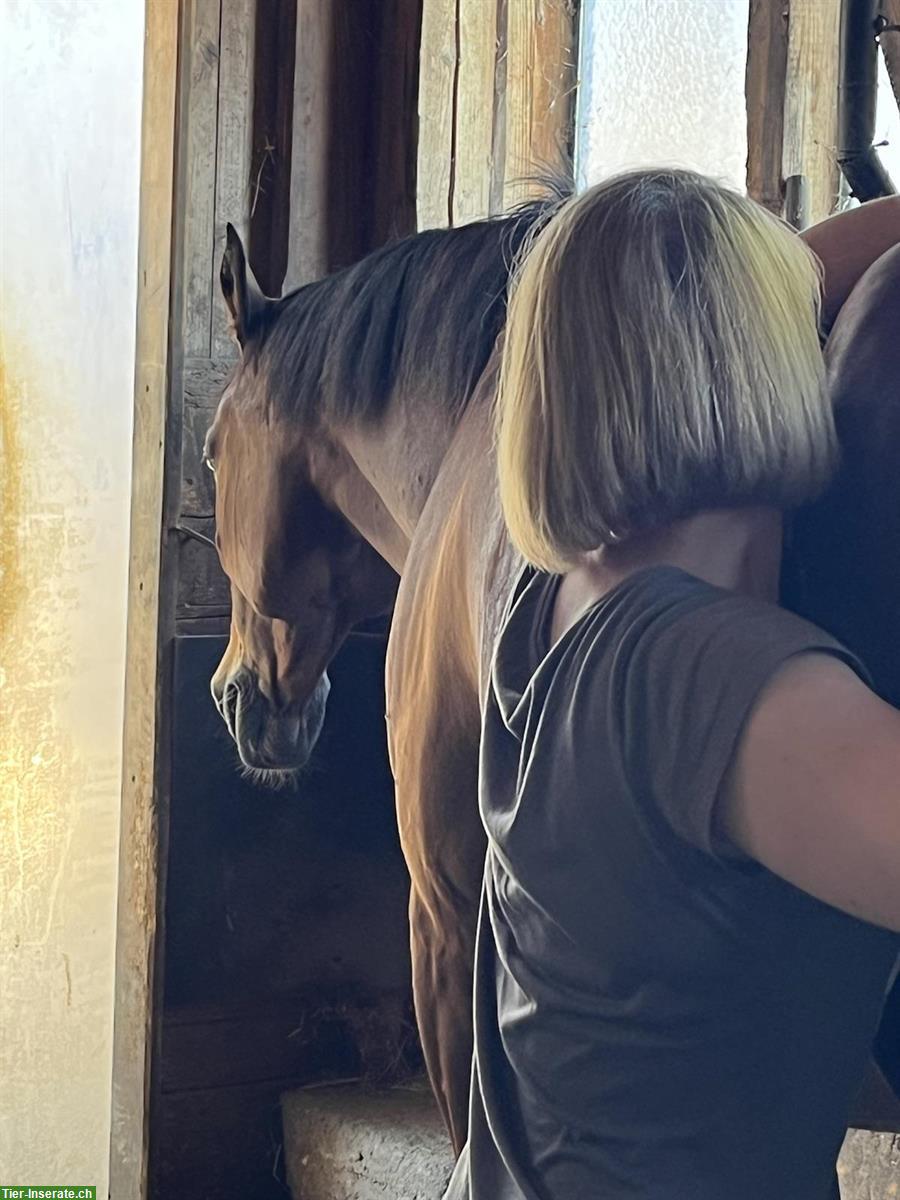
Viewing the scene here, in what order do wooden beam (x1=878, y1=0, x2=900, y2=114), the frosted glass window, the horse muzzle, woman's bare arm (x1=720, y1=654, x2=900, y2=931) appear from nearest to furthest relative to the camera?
woman's bare arm (x1=720, y1=654, x2=900, y2=931) < wooden beam (x1=878, y1=0, x2=900, y2=114) < the frosted glass window < the horse muzzle

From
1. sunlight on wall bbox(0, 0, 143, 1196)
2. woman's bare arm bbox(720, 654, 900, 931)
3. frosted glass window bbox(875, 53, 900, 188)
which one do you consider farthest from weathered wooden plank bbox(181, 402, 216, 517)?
woman's bare arm bbox(720, 654, 900, 931)

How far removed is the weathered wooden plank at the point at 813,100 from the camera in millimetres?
1317

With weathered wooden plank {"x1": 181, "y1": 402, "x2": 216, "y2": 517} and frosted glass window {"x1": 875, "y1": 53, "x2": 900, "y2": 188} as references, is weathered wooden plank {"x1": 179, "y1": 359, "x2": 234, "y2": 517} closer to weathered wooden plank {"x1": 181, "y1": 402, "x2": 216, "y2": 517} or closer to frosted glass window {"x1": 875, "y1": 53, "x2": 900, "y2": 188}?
weathered wooden plank {"x1": 181, "y1": 402, "x2": 216, "y2": 517}

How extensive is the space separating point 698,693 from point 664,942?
0.37ft

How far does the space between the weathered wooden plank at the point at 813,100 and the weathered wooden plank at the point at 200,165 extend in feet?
2.17

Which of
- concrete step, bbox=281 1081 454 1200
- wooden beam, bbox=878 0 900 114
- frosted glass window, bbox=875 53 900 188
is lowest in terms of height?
concrete step, bbox=281 1081 454 1200

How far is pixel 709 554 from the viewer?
60 centimetres

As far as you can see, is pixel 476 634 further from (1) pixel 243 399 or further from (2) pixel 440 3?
(2) pixel 440 3

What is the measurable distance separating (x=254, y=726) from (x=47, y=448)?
499 millimetres

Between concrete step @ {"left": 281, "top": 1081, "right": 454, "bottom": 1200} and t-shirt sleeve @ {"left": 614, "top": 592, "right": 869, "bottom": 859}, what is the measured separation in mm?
1051

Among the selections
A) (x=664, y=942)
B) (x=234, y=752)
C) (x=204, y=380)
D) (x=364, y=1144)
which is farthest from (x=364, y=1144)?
(x=664, y=942)

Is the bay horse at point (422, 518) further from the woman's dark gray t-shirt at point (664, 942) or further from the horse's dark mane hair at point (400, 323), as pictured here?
the woman's dark gray t-shirt at point (664, 942)

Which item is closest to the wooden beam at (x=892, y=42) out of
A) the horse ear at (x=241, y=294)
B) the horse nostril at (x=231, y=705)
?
the horse ear at (x=241, y=294)

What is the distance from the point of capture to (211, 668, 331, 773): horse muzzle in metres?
1.46
